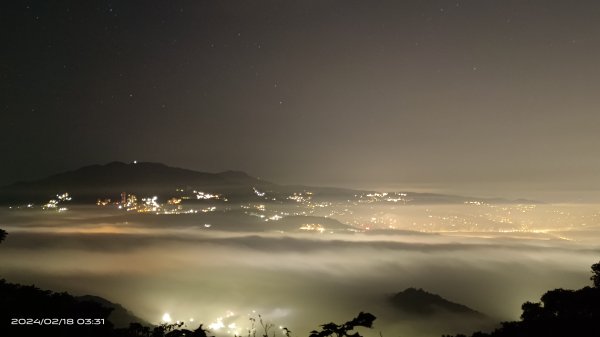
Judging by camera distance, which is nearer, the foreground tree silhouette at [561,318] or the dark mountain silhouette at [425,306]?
the foreground tree silhouette at [561,318]

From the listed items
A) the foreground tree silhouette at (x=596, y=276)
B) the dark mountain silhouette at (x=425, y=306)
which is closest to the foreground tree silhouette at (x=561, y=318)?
the foreground tree silhouette at (x=596, y=276)

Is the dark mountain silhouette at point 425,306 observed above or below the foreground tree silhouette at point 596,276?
below

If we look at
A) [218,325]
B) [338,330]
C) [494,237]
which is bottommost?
[218,325]

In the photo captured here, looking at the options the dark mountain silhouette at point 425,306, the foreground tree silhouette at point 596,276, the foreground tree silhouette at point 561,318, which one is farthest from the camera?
the dark mountain silhouette at point 425,306

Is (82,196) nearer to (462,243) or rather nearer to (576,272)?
(462,243)

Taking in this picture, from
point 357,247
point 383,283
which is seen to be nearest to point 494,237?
point 357,247

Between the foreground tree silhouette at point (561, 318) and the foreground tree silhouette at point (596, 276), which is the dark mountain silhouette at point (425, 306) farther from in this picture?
the foreground tree silhouette at point (561, 318)

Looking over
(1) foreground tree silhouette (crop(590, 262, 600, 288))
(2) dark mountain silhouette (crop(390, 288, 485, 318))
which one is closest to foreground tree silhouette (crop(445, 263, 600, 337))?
(1) foreground tree silhouette (crop(590, 262, 600, 288))
